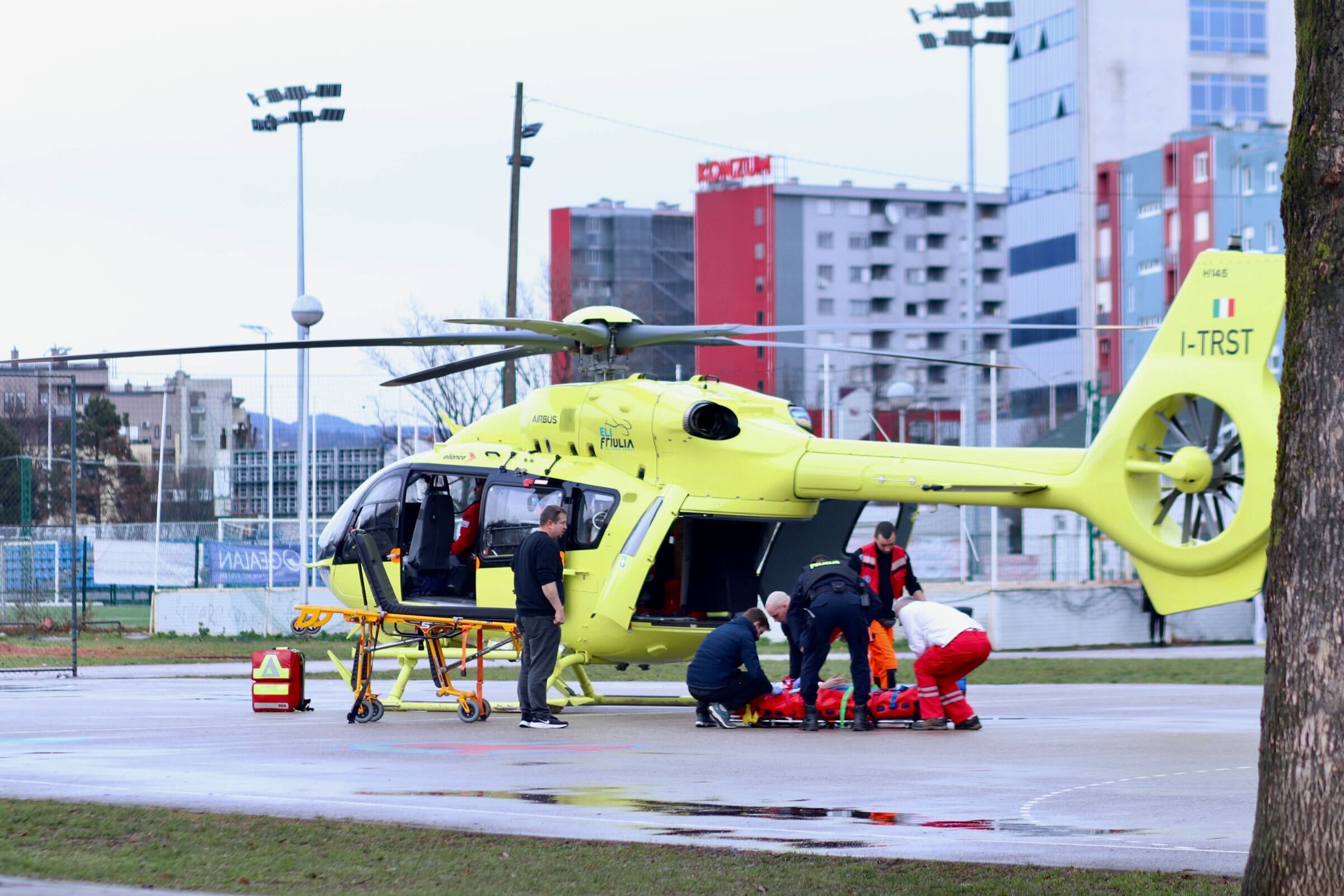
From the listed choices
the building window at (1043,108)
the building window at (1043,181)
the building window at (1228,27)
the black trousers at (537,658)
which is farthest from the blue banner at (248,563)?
the building window at (1228,27)

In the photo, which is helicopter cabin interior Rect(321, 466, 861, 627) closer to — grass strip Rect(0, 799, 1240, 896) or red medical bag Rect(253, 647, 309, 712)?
red medical bag Rect(253, 647, 309, 712)

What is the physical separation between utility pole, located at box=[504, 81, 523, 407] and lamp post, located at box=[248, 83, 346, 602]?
173 inches

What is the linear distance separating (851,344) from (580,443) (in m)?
113

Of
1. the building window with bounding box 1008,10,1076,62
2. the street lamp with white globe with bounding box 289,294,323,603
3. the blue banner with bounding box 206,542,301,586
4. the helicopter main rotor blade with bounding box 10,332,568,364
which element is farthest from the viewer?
the building window with bounding box 1008,10,1076,62

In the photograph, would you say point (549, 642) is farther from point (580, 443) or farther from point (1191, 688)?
point (1191, 688)

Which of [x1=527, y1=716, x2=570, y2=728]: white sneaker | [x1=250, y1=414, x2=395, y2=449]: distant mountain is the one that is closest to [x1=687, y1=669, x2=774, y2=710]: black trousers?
[x1=527, y1=716, x2=570, y2=728]: white sneaker

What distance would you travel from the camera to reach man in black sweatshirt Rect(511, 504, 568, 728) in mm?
16469

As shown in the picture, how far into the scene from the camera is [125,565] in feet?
153

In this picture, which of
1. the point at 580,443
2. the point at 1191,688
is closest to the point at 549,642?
the point at 580,443

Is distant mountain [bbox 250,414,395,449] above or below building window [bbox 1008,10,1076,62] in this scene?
below

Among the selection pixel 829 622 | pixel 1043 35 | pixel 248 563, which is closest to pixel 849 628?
pixel 829 622

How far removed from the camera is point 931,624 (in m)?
16.0

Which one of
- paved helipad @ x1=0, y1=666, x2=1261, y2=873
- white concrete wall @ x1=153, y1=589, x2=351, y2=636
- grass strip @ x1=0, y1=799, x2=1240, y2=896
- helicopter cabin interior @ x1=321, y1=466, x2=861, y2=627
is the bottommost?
white concrete wall @ x1=153, y1=589, x2=351, y2=636

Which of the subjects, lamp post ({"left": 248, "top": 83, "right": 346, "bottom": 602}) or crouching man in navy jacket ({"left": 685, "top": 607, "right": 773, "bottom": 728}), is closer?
crouching man in navy jacket ({"left": 685, "top": 607, "right": 773, "bottom": 728})
